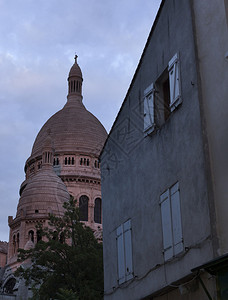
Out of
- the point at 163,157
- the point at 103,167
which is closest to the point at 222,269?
the point at 163,157

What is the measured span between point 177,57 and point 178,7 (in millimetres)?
1343

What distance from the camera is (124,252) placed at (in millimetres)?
15562

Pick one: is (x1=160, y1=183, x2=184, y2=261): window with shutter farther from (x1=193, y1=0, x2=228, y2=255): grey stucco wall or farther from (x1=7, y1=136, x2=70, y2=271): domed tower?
(x1=7, y1=136, x2=70, y2=271): domed tower

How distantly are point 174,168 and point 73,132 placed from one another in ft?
262

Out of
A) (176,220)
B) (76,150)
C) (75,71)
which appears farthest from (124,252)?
(75,71)

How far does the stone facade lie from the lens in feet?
36.3

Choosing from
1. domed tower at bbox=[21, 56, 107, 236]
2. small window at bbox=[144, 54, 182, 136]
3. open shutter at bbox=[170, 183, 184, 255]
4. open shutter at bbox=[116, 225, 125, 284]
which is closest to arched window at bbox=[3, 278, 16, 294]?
domed tower at bbox=[21, 56, 107, 236]

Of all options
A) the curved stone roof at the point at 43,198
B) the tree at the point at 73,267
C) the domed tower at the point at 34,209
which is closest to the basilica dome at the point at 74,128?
the curved stone roof at the point at 43,198

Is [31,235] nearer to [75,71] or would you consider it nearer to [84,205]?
[84,205]

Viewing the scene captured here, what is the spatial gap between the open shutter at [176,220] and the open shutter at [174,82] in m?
1.84

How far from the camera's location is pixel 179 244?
40.0 ft

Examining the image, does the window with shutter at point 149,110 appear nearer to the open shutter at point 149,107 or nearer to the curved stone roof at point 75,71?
the open shutter at point 149,107

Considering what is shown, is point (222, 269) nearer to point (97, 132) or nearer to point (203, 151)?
point (203, 151)

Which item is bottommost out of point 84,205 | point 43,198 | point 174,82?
point 174,82
